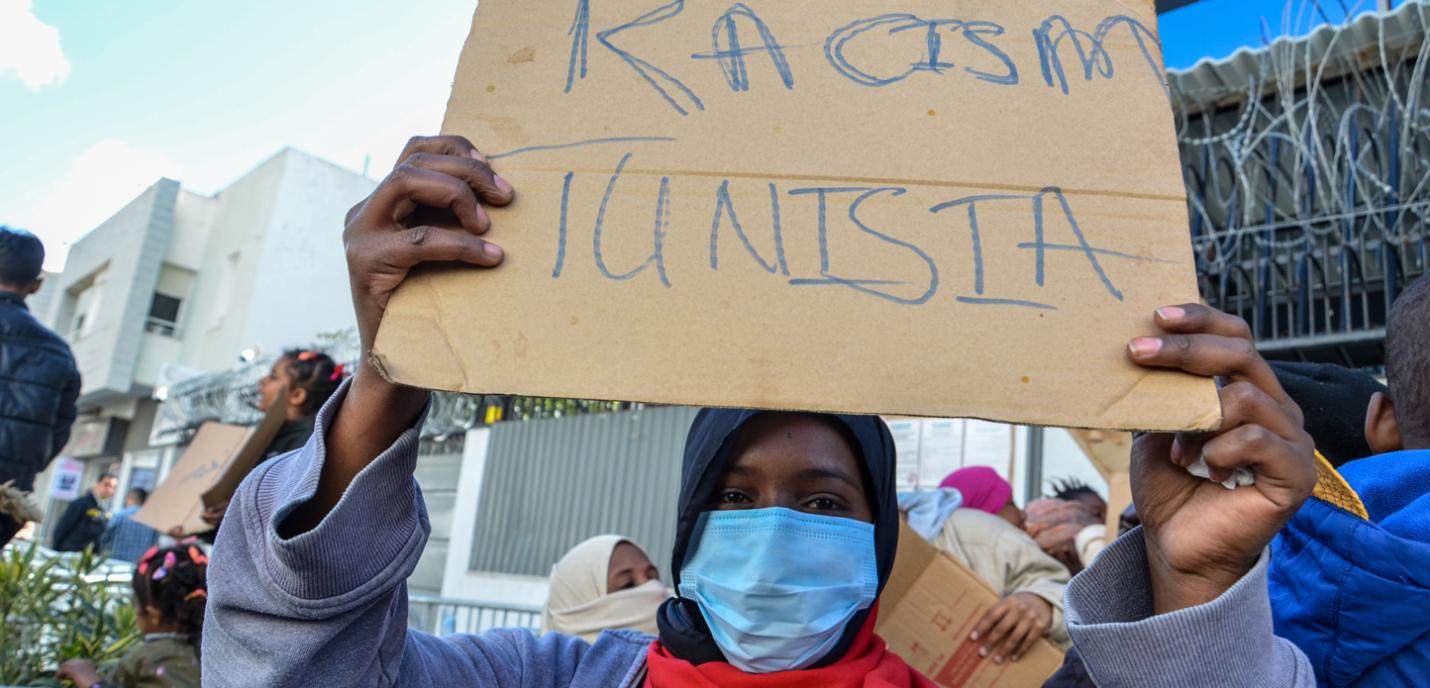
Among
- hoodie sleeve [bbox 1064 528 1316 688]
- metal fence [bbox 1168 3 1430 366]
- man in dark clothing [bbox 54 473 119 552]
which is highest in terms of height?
metal fence [bbox 1168 3 1430 366]

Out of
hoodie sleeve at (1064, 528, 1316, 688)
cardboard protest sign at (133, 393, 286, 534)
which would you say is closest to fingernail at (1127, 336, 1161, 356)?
hoodie sleeve at (1064, 528, 1316, 688)

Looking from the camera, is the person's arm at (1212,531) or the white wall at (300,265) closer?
the person's arm at (1212,531)

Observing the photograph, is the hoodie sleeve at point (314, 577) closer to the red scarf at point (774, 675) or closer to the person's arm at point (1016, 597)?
the red scarf at point (774, 675)

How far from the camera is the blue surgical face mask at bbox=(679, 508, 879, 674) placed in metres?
1.53

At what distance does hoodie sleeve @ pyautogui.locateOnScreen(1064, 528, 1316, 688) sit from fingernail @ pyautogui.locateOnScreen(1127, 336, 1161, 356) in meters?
0.30

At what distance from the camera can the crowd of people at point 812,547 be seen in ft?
3.67

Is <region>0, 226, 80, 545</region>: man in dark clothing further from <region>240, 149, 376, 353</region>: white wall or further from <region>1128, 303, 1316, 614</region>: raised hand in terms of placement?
<region>240, 149, 376, 353</region>: white wall

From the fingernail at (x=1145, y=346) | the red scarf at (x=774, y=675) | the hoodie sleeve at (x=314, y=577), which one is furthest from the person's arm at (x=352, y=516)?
the fingernail at (x=1145, y=346)

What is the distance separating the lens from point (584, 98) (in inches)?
51.3

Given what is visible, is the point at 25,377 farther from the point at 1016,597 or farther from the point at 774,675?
the point at 1016,597

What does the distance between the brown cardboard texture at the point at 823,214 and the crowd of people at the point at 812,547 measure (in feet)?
0.23

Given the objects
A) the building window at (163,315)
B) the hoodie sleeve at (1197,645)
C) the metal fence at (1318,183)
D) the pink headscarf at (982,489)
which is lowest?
the hoodie sleeve at (1197,645)

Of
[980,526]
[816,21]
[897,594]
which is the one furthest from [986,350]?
[980,526]

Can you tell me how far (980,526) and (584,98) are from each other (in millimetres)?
2522
